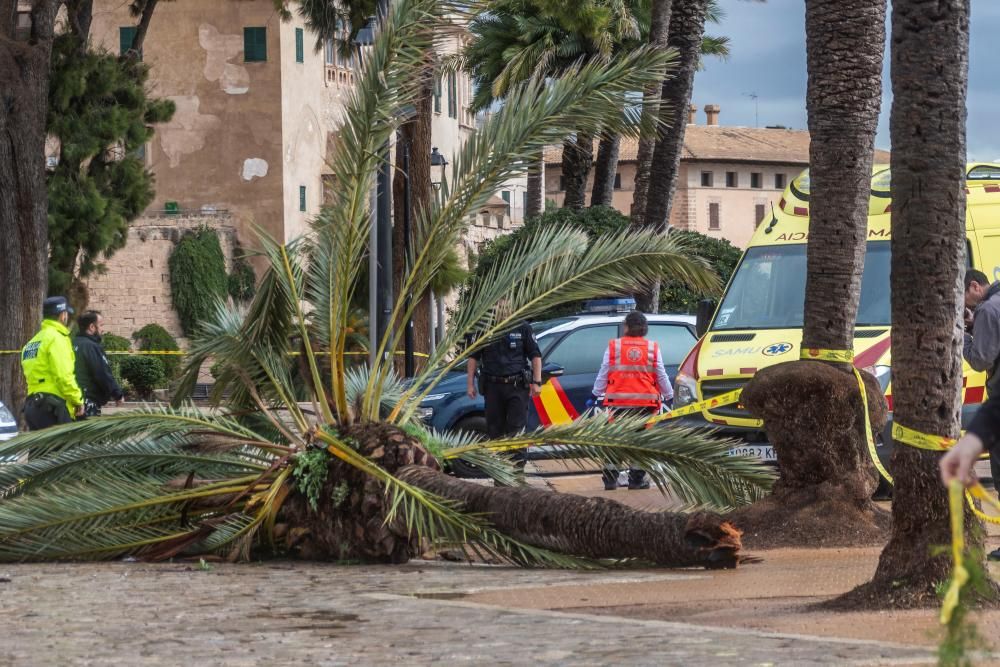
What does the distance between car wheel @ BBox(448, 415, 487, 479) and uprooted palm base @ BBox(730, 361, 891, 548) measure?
2.03 meters

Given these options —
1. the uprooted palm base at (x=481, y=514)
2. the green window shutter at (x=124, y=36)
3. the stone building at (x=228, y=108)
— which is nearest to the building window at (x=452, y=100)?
the stone building at (x=228, y=108)

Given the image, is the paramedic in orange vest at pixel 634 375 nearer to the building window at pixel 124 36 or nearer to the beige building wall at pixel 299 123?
the beige building wall at pixel 299 123

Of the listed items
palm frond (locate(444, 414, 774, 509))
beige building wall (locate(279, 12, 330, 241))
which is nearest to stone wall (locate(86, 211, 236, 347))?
beige building wall (locate(279, 12, 330, 241))

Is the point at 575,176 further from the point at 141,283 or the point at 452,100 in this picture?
the point at 452,100

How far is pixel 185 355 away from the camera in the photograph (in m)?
12.2

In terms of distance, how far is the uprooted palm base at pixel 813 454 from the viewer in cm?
1030

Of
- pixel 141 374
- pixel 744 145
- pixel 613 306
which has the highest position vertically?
pixel 744 145

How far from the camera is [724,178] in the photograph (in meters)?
95.8

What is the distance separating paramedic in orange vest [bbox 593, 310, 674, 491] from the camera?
14.6 metres

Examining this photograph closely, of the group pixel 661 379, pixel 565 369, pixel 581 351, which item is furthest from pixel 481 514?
pixel 581 351

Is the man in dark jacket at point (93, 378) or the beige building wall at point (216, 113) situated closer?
the man in dark jacket at point (93, 378)

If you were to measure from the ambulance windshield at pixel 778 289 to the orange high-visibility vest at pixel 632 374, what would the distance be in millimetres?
656

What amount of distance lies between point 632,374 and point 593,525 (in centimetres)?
562

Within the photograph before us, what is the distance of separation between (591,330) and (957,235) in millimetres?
10421
